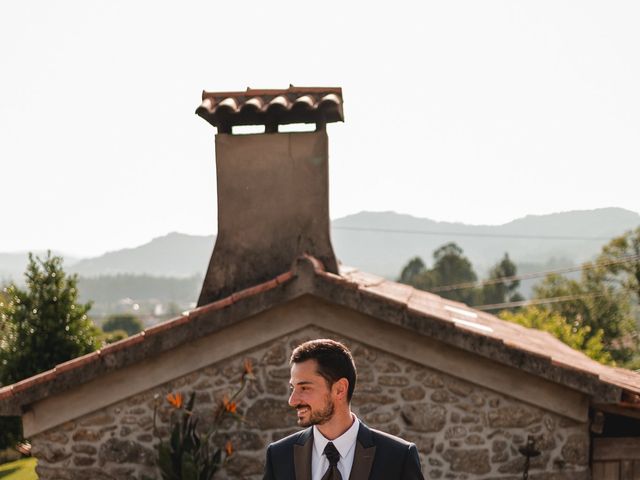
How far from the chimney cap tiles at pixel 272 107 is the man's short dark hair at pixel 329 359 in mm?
5665

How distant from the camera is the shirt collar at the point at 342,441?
3.22 metres

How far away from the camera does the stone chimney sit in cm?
867

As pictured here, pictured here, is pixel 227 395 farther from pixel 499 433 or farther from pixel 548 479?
pixel 548 479

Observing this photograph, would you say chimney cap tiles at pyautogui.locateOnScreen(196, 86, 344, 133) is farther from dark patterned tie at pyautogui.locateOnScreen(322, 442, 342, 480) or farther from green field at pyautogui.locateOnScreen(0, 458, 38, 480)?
green field at pyautogui.locateOnScreen(0, 458, 38, 480)

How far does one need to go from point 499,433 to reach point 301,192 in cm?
340

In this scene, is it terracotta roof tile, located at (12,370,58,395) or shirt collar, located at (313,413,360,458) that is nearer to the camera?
shirt collar, located at (313,413,360,458)

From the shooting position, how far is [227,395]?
7410mm

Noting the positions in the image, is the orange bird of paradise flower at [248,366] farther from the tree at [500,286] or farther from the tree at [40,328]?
the tree at [500,286]

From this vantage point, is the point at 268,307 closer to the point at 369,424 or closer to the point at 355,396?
the point at 355,396

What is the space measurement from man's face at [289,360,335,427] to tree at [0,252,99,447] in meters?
12.5

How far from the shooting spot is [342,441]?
3230 millimetres

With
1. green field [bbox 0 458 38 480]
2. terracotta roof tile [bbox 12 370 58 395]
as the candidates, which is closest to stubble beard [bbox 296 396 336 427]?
terracotta roof tile [bbox 12 370 58 395]

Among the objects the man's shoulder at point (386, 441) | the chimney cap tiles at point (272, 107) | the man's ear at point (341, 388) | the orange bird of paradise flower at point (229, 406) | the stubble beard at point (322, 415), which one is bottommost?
the orange bird of paradise flower at point (229, 406)

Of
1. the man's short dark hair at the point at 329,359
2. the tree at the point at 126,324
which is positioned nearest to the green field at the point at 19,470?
the man's short dark hair at the point at 329,359
